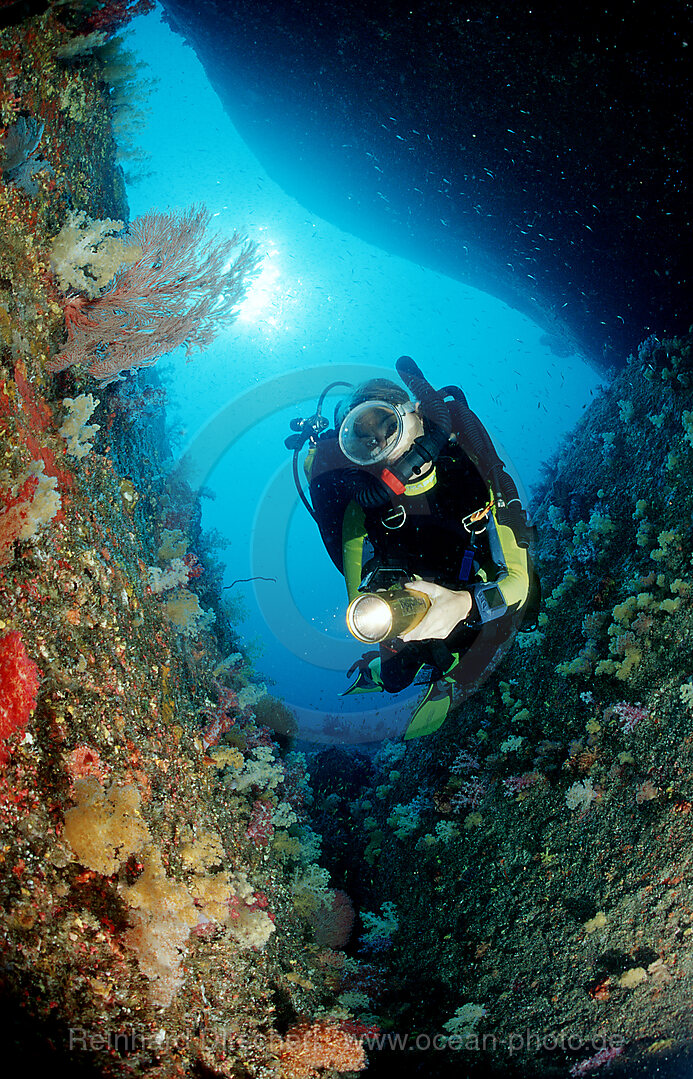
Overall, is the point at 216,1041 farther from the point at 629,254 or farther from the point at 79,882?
the point at 629,254

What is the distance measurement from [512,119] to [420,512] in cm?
588

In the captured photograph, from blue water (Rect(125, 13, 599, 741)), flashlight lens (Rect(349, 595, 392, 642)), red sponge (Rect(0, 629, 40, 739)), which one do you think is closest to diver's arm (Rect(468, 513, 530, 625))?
flashlight lens (Rect(349, 595, 392, 642))

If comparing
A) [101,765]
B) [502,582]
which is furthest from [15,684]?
[502,582]

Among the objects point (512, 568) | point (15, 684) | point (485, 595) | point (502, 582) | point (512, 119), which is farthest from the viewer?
point (512, 119)

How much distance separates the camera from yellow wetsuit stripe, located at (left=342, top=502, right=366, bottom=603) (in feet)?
15.0

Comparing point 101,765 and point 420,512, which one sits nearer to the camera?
point 101,765

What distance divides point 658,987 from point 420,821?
7.25 feet

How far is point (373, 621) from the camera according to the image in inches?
117

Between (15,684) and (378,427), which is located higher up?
(378,427)

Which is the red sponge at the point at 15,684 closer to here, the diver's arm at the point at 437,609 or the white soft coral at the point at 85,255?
the diver's arm at the point at 437,609

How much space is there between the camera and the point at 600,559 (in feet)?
18.4

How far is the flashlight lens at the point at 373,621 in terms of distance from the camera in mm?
2953

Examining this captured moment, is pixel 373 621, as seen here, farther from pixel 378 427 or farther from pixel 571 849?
pixel 571 849

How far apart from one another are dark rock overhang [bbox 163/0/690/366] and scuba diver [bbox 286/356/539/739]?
→ 400 centimetres
